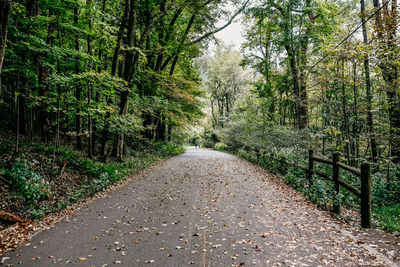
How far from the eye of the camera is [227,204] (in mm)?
6211

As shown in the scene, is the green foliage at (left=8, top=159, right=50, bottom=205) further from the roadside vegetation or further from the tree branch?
the tree branch

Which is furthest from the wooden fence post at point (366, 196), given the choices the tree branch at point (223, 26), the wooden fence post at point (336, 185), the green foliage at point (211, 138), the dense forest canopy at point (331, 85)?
the green foliage at point (211, 138)

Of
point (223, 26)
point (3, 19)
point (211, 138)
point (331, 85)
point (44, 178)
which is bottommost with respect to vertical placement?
point (44, 178)

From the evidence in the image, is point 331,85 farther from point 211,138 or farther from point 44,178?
point 211,138

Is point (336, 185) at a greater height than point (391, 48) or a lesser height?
lesser

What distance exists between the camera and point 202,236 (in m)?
4.24

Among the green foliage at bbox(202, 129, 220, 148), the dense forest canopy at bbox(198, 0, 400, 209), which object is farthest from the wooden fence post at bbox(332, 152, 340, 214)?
the green foliage at bbox(202, 129, 220, 148)

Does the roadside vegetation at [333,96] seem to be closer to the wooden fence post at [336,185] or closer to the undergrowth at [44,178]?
the wooden fence post at [336,185]

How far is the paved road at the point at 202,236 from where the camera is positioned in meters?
3.44

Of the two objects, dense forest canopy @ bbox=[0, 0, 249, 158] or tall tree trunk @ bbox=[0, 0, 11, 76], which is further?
dense forest canopy @ bbox=[0, 0, 249, 158]

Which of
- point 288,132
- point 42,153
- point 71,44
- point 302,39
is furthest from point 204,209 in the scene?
point 302,39

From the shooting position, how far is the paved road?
344 cm

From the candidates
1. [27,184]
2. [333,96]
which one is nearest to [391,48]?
[333,96]

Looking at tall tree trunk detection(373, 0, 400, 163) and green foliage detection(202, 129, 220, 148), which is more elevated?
tall tree trunk detection(373, 0, 400, 163)
